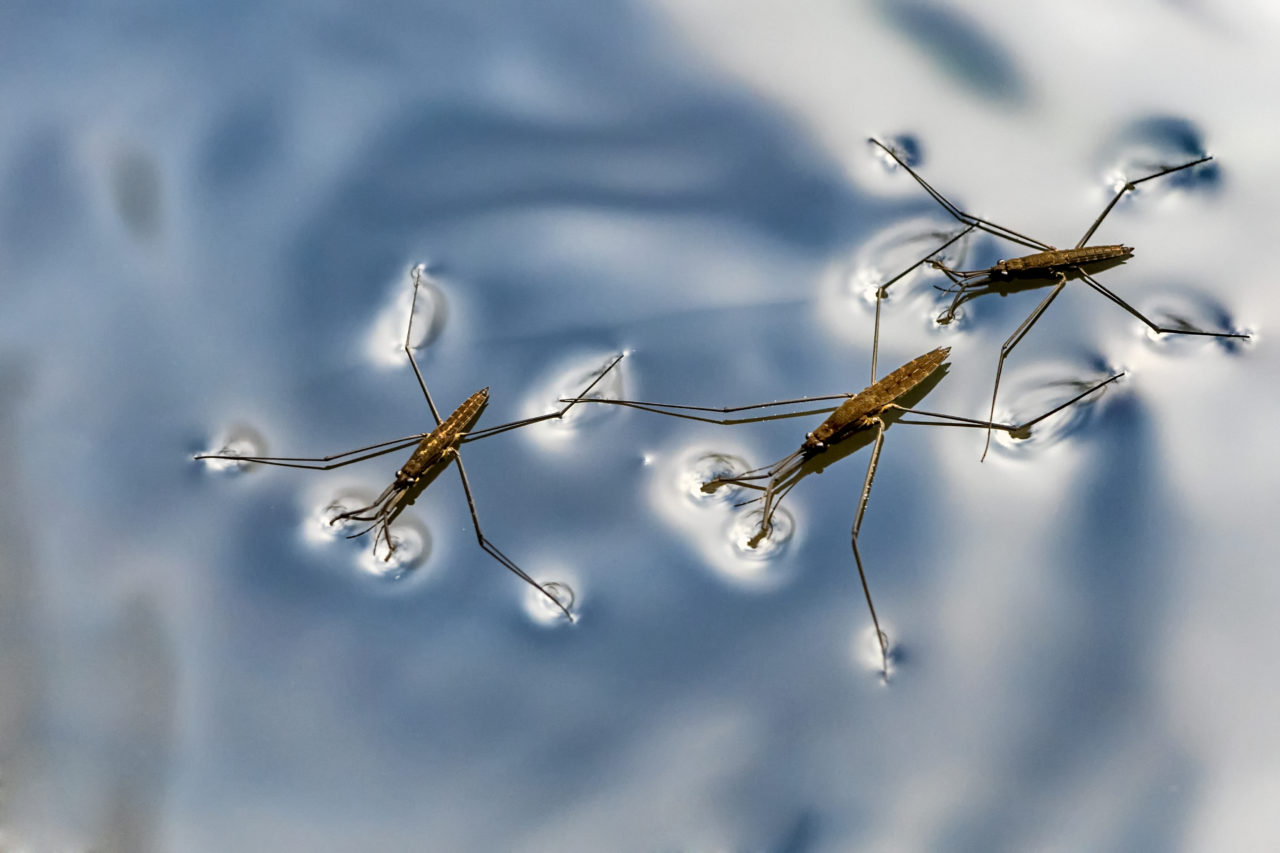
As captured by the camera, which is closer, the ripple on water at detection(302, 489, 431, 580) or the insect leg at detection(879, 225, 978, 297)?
the ripple on water at detection(302, 489, 431, 580)

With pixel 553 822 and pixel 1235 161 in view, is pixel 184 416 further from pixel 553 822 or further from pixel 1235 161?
pixel 1235 161

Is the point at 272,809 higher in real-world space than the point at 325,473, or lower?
lower

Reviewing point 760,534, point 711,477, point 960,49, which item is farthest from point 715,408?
point 960,49

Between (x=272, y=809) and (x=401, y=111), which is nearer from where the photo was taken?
(x=272, y=809)

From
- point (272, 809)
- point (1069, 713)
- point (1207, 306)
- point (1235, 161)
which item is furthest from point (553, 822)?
point (1235, 161)

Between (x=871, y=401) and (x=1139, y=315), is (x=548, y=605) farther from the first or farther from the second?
(x=1139, y=315)

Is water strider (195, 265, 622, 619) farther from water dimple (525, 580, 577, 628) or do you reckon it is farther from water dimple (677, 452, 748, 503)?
water dimple (677, 452, 748, 503)

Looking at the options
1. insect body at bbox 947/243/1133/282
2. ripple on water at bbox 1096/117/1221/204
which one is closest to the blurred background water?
ripple on water at bbox 1096/117/1221/204
